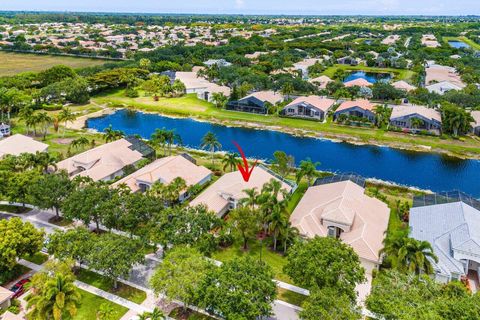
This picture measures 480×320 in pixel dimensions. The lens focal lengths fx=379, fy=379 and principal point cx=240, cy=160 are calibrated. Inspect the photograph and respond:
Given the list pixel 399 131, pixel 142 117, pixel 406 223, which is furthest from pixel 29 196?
pixel 399 131

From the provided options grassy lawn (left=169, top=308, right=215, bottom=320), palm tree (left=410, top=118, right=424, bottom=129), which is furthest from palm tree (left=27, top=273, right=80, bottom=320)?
palm tree (left=410, top=118, right=424, bottom=129)

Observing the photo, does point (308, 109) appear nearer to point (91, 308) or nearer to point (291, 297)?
point (291, 297)

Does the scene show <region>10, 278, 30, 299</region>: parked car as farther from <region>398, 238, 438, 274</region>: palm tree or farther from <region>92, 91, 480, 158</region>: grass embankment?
<region>92, 91, 480, 158</region>: grass embankment

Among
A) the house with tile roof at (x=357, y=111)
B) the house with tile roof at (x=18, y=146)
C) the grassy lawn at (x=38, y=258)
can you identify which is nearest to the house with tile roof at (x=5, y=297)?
the grassy lawn at (x=38, y=258)

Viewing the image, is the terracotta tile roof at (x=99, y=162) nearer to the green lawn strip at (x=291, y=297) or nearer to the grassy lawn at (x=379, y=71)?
the green lawn strip at (x=291, y=297)

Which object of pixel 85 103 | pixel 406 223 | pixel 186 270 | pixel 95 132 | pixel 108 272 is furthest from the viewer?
pixel 85 103

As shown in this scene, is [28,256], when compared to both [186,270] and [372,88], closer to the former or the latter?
[186,270]
